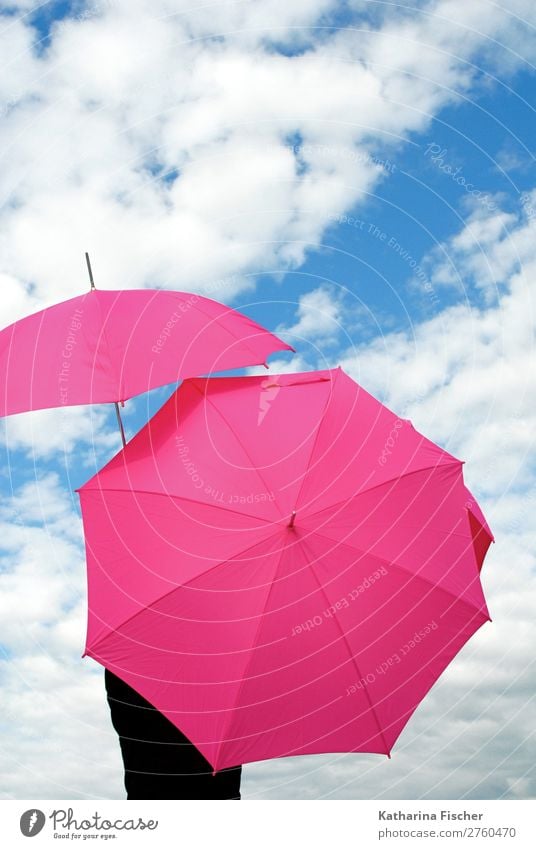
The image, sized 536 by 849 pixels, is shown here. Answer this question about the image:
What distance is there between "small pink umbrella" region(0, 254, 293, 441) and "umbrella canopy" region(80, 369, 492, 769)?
338 millimetres

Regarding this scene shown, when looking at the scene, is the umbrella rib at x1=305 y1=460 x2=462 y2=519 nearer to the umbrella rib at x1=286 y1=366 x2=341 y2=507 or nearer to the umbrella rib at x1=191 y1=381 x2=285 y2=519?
the umbrella rib at x1=286 y1=366 x2=341 y2=507

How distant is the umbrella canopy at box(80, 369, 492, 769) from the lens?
6.35 metres

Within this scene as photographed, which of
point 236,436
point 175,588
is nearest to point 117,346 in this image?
point 236,436

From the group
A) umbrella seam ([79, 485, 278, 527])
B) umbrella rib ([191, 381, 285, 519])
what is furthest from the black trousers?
umbrella rib ([191, 381, 285, 519])

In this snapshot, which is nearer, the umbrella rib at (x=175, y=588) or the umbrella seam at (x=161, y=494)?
the umbrella rib at (x=175, y=588)

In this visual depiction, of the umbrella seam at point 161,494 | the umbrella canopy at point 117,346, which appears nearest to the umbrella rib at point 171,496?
the umbrella seam at point 161,494

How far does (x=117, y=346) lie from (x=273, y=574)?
2.41 meters

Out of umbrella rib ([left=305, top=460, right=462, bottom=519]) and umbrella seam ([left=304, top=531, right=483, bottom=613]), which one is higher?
umbrella rib ([left=305, top=460, right=462, bottom=519])

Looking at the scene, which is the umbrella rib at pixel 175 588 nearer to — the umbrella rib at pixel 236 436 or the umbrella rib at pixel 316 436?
the umbrella rib at pixel 236 436

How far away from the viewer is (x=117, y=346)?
295 inches

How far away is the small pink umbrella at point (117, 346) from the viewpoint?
7.23m

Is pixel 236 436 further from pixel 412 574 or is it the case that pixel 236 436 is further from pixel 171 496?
pixel 412 574
